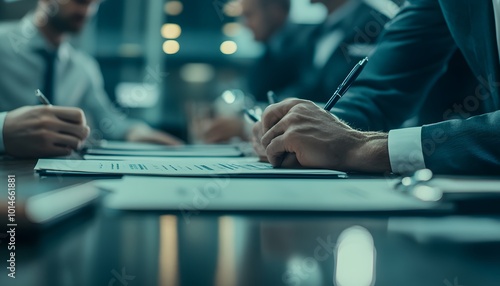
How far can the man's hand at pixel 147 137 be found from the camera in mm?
1402

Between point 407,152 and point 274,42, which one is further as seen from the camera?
point 274,42

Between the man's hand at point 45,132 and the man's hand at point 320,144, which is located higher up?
the man's hand at point 45,132

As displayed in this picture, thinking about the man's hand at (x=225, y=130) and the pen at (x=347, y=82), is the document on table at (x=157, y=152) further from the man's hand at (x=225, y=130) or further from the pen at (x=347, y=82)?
the man's hand at (x=225, y=130)

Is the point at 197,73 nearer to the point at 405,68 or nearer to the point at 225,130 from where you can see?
the point at 225,130

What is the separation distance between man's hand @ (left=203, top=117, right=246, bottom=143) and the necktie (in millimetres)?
482

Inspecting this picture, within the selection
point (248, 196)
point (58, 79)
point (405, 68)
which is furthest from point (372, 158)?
point (58, 79)

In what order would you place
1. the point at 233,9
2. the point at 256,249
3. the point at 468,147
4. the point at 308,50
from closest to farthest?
the point at 256,249 < the point at 468,147 < the point at 308,50 < the point at 233,9

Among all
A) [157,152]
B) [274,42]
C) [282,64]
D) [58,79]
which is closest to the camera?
[157,152]

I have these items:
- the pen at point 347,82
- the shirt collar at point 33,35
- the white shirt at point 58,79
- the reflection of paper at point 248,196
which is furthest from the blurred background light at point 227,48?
the reflection of paper at point 248,196

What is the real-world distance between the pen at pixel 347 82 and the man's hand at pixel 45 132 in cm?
39

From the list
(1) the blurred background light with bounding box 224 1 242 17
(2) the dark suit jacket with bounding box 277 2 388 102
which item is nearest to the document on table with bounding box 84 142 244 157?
(2) the dark suit jacket with bounding box 277 2 388 102

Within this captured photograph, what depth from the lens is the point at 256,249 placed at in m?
0.27

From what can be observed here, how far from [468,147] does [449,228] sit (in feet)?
0.90

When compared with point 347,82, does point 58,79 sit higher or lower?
higher
